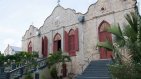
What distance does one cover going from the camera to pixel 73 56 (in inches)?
947

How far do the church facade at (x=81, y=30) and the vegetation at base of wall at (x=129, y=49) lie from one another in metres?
6.36

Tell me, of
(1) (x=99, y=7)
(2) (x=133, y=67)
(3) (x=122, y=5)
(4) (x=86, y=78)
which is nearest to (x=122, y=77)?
(2) (x=133, y=67)

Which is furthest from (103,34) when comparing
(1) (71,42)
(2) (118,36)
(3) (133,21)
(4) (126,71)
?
(4) (126,71)

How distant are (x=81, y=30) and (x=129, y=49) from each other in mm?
11142

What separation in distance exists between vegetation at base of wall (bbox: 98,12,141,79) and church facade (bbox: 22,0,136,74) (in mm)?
6361

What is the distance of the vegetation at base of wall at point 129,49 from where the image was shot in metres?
12.3

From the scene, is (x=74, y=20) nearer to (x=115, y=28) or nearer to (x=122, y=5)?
(x=122, y=5)

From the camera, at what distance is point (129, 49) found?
12750mm

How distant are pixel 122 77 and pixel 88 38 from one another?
10801mm

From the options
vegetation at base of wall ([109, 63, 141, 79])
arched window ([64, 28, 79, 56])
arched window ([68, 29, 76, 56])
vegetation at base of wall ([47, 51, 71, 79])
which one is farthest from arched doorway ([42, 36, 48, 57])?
vegetation at base of wall ([109, 63, 141, 79])

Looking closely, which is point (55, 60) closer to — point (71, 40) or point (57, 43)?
point (71, 40)

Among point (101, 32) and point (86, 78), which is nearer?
point (86, 78)

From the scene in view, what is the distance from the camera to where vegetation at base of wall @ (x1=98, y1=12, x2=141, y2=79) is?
12.3 m

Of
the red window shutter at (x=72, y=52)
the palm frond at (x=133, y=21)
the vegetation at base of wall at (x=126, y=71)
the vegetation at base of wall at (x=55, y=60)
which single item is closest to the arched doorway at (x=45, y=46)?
the vegetation at base of wall at (x=55, y=60)
